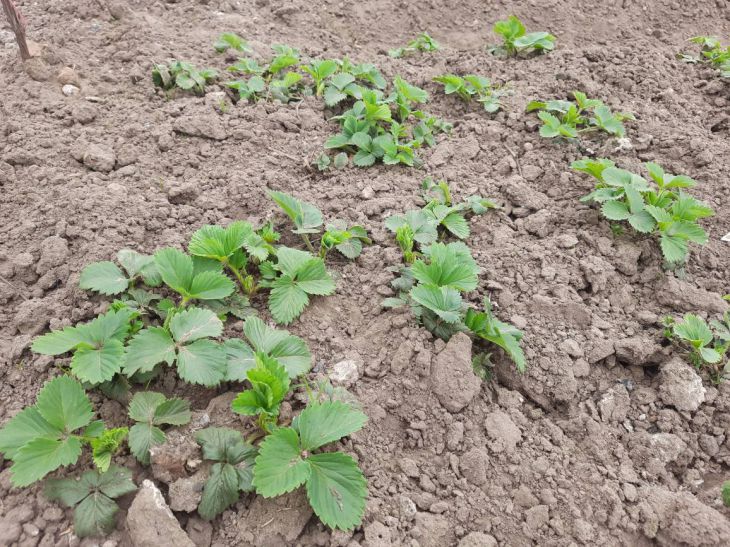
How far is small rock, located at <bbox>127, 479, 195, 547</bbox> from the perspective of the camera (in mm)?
1563

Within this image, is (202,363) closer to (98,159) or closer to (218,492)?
(218,492)

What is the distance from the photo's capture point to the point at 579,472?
189 centimetres

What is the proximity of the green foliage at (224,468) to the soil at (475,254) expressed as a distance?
0.21 ft

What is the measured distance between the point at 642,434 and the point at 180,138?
2.67 m

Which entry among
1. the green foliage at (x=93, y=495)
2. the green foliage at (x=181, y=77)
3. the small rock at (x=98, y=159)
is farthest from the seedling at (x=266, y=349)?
the green foliage at (x=181, y=77)

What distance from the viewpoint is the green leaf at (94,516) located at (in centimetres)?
159

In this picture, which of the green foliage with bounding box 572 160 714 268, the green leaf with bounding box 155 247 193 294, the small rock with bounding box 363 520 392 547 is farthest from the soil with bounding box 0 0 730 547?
the green leaf with bounding box 155 247 193 294

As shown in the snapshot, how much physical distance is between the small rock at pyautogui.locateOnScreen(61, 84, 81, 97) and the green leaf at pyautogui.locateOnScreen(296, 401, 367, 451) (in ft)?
8.68

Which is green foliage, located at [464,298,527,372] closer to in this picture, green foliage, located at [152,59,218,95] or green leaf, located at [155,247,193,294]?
green leaf, located at [155,247,193,294]

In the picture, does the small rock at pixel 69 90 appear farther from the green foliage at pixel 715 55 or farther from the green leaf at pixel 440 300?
the green foliage at pixel 715 55

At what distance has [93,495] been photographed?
164 centimetres

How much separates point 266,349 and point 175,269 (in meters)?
0.50

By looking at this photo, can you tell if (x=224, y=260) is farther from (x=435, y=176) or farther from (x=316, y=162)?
(x=435, y=176)

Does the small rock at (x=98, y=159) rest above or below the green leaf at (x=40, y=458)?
above
